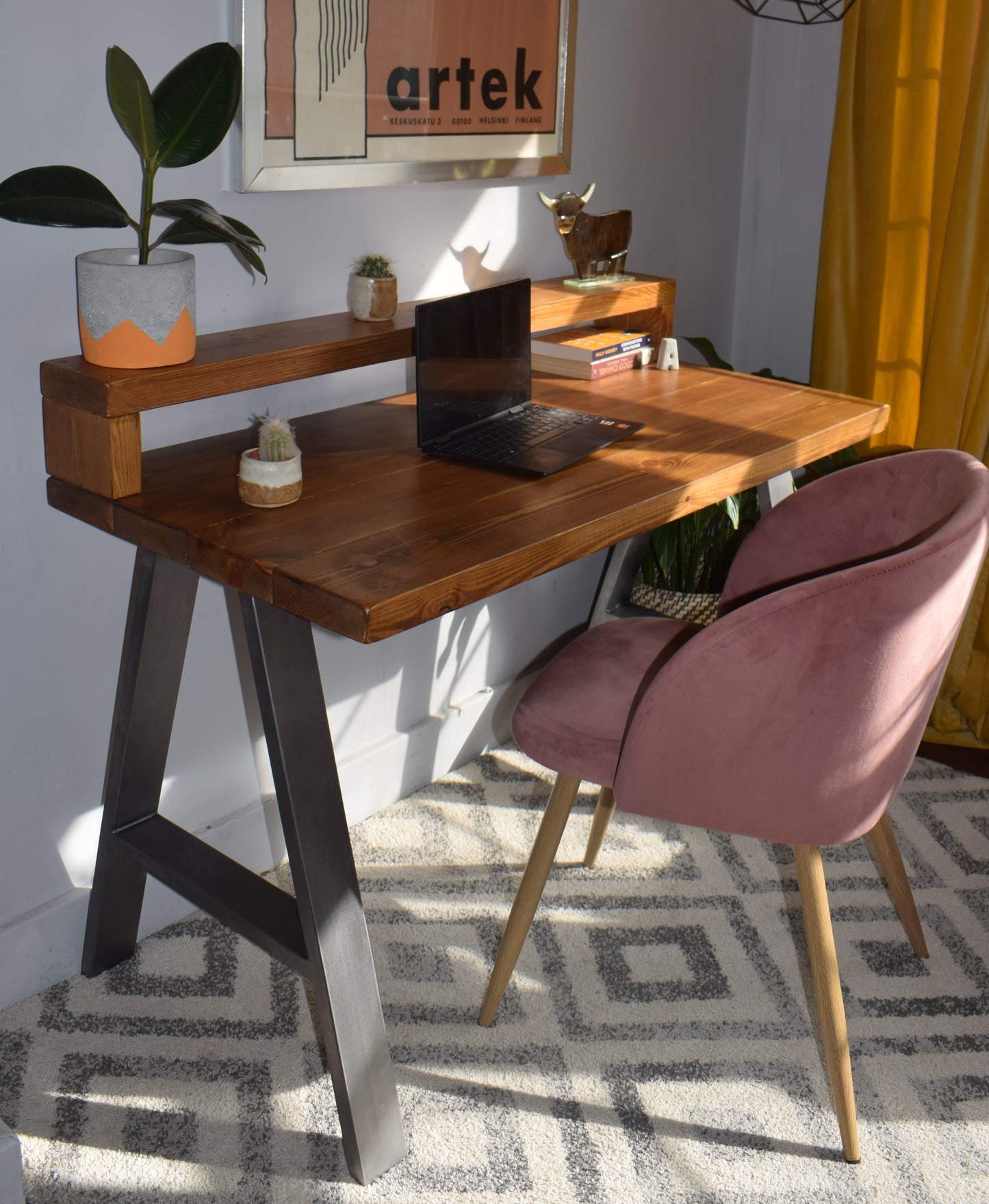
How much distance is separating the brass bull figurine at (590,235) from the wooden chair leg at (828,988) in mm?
1179

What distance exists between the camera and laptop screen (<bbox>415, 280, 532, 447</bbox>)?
1.72 m

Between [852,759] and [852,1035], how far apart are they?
57 cm

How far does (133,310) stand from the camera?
1.50 meters

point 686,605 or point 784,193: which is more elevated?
point 784,193

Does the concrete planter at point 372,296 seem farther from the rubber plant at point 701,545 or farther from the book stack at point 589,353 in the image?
the rubber plant at point 701,545

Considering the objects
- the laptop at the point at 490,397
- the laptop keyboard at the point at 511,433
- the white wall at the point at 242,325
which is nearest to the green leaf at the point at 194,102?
the white wall at the point at 242,325

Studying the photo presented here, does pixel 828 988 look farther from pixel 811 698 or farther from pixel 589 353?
pixel 589 353

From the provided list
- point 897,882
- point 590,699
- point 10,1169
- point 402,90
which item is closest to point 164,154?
point 402,90

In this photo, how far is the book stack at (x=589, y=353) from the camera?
217 cm

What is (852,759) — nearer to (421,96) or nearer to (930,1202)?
(930,1202)

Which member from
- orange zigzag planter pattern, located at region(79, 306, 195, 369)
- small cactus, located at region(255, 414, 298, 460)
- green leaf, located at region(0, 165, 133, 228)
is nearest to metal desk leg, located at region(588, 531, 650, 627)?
small cactus, located at region(255, 414, 298, 460)

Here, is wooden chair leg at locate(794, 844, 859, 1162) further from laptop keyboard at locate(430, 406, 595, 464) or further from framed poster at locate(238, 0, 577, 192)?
framed poster at locate(238, 0, 577, 192)

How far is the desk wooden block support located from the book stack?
388 mm

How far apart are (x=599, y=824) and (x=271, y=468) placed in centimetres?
96
